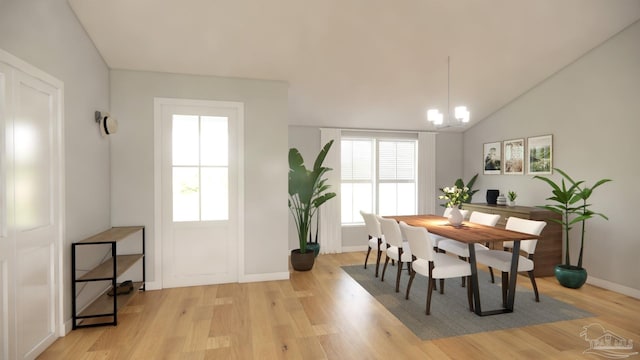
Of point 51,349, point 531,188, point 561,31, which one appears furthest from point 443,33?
point 51,349

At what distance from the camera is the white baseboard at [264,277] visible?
409cm

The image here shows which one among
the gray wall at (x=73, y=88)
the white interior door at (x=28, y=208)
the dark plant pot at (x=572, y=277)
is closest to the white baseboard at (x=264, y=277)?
the gray wall at (x=73, y=88)

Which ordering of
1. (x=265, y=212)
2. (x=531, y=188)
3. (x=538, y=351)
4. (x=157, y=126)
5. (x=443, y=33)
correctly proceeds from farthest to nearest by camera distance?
(x=531, y=188)
(x=265, y=212)
(x=157, y=126)
(x=443, y=33)
(x=538, y=351)

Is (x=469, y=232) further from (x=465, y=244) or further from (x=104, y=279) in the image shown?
(x=104, y=279)

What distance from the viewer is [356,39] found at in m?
3.54

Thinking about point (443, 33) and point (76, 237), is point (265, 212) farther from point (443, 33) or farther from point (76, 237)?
point (443, 33)

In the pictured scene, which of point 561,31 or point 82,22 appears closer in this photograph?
point 82,22

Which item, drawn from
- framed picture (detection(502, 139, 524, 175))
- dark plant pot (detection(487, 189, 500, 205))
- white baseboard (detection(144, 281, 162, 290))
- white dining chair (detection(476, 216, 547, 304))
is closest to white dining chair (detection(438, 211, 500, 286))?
white dining chair (detection(476, 216, 547, 304))

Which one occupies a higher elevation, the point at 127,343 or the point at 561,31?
the point at 561,31

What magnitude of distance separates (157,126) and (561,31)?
4715 millimetres

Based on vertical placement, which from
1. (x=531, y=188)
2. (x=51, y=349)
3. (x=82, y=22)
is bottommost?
(x=51, y=349)

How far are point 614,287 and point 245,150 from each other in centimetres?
462

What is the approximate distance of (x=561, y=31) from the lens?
371 cm

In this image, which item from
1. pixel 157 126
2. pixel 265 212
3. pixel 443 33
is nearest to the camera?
pixel 443 33
